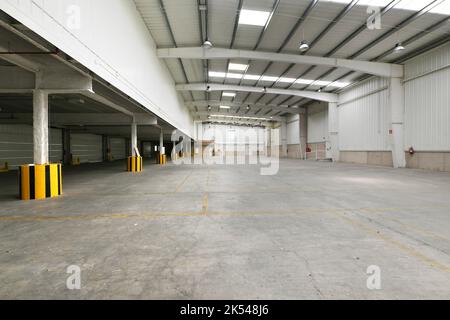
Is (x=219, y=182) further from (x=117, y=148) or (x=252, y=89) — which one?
(x=117, y=148)

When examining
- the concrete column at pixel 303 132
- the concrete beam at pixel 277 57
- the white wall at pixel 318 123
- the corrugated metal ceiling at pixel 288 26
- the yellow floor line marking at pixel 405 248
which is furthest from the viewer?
the concrete column at pixel 303 132

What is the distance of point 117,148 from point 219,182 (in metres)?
28.6

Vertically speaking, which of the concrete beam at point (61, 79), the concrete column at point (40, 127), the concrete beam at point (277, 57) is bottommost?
the concrete column at point (40, 127)

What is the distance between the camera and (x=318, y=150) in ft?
96.7

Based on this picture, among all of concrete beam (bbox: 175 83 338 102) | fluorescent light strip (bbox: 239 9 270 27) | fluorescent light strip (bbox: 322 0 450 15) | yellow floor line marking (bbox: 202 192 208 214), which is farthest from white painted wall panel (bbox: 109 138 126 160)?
fluorescent light strip (bbox: 322 0 450 15)

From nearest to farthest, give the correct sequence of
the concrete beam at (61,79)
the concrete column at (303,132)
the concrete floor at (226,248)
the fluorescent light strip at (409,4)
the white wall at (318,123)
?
1. the concrete floor at (226,248)
2. the concrete beam at (61,79)
3. the fluorescent light strip at (409,4)
4. the white wall at (318,123)
5. the concrete column at (303,132)

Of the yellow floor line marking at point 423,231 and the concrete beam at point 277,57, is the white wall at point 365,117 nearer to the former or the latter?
the concrete beam at point 277,57

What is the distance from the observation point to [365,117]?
2086cm

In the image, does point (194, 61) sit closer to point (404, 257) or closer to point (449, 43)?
point (449, 43)

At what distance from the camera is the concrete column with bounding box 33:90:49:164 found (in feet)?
23.4

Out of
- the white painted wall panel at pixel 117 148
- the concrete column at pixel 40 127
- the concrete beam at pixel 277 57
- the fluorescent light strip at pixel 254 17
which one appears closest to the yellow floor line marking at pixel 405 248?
the concrete column at pixel 40 127

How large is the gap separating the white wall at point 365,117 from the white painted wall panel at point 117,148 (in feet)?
91.1

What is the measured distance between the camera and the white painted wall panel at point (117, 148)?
32909mm
